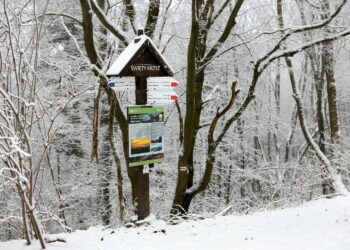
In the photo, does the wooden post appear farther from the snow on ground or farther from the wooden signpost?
the snow on ground

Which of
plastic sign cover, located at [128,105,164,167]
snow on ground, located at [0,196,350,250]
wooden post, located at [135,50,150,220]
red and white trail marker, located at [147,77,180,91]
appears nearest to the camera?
snow on ground, located at [0,196,350,250]

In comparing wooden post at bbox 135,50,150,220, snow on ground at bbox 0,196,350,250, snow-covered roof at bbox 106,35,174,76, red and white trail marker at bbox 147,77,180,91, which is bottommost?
snow on ground at bbox 0,196,350,250

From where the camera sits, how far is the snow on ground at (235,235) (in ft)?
15.9

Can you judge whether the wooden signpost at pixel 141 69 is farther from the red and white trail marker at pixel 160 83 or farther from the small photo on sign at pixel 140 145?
the small photo on sign at pixel 140 145

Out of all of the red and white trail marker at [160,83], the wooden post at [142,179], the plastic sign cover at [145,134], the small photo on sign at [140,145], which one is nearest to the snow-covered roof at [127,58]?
the red and white trail marker at [160,83]

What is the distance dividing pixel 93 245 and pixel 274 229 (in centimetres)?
254

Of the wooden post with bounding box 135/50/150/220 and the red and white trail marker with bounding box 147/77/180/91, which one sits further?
the red and white trail marker with bounding box 147/77/180/91

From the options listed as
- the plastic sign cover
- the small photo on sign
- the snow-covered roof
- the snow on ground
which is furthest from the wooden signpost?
the snow on ground

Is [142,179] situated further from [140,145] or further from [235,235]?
[235,235]

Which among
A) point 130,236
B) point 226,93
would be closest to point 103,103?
point 226,93

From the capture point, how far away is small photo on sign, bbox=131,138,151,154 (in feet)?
19.7

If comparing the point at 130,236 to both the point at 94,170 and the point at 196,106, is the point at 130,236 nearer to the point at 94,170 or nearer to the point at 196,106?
the point at 196,106

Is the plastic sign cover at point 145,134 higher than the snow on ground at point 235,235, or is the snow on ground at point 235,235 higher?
the plastic sign cover at point 145,134

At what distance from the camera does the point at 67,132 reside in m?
15.7
